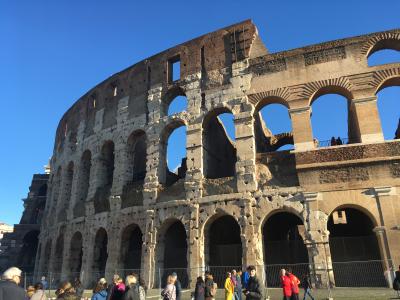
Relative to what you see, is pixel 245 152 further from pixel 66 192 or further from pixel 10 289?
pixel 66 192

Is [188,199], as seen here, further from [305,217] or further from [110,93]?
[110,93]

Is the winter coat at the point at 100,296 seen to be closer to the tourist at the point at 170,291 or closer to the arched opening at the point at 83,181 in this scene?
the tourist at the point at 170,291

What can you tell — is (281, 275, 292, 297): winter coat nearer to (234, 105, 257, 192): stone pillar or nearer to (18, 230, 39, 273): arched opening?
(234, 105, 257, 192): stone pillar

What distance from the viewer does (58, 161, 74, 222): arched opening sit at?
1987 centimetres

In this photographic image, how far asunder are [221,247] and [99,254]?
20.8 feet

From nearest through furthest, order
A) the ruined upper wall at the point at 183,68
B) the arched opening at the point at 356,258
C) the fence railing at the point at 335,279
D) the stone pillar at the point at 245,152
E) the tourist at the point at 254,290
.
Answer: the tourist at the point at 254,290 < the fence railing at the point at 335,279 < the arched opening at the point at 356,258 < the stone pillar at the point at 245,152 < the ruined upper wall at the point at 183,68

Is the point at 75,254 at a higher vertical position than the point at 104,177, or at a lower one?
lower

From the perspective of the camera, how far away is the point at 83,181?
19844 mm

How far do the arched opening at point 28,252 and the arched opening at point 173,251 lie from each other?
17.2m

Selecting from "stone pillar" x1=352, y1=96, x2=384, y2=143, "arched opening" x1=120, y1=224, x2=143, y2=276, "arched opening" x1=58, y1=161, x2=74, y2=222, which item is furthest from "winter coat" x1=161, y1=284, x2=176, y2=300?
"arched opening" x1=58, y1=161, x2=74, y2=222

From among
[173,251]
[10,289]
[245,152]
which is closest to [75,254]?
[173,251]

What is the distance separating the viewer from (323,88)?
1366 centimetres

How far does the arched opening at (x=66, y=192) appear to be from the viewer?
1987cm

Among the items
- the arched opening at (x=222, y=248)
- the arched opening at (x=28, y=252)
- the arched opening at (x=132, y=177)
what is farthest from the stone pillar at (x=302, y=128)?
the arched opening at (x=28, y=252)
